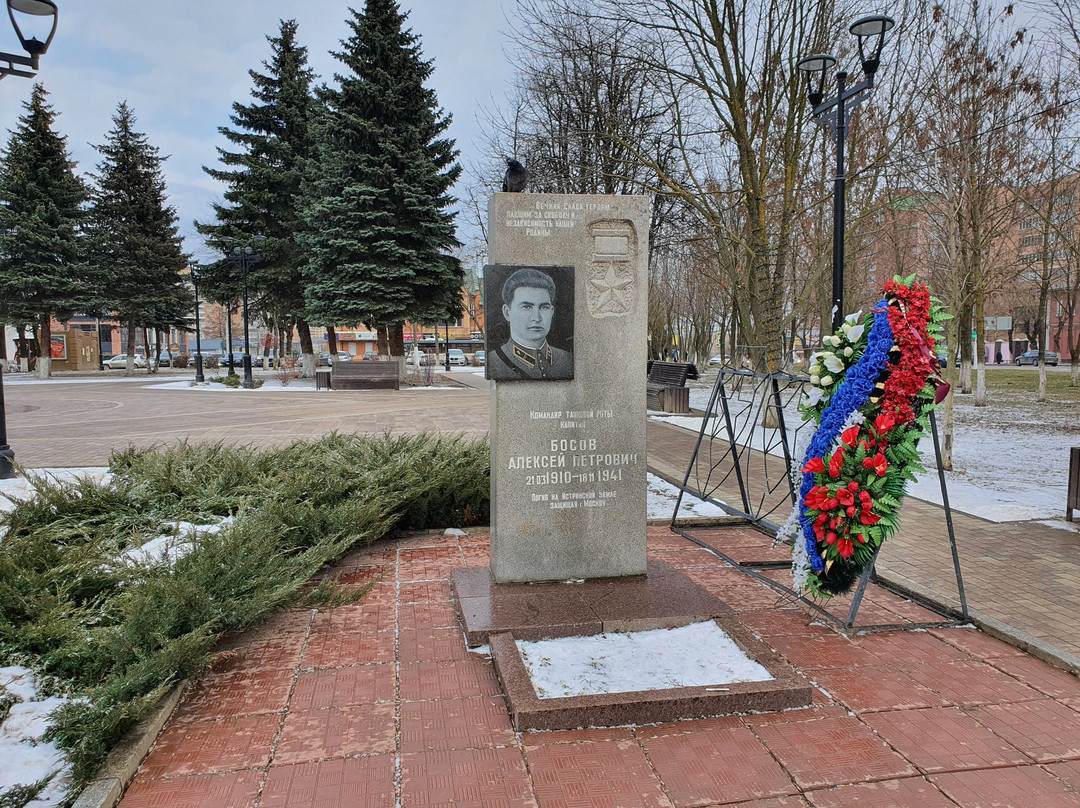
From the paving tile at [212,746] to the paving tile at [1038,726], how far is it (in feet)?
10.2

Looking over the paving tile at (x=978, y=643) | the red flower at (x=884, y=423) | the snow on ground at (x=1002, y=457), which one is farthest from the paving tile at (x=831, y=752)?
the snow on ground at (x=1002, y=457)

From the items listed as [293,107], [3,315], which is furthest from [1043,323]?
[3,315]

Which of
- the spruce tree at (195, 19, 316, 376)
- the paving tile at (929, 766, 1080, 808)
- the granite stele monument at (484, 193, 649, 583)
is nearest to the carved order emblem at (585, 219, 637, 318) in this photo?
the granite stele monument at (484, 193, 649, 583)

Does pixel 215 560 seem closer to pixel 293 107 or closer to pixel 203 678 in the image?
pixel 203 678

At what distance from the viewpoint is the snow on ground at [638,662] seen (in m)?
3.35

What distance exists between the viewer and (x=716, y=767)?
2.83 meters

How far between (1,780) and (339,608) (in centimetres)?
202

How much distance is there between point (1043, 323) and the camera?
69.8ft

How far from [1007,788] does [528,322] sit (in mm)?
3222

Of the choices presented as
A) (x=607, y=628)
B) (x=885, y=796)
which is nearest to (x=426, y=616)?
(x=607, y=628)

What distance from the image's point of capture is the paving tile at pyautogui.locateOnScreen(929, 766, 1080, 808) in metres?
2.59

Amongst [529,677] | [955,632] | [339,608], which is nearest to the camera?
[529,677]

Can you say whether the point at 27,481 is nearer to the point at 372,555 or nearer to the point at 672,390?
the point at 372,555

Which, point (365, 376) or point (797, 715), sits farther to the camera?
point (365, 376)
